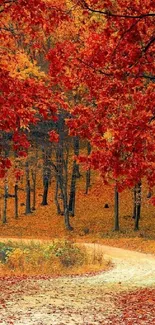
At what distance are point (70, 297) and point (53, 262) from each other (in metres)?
6.89

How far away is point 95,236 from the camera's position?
125 feet

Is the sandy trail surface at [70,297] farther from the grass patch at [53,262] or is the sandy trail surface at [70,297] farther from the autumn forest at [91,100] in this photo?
the grass patch at [53,262]

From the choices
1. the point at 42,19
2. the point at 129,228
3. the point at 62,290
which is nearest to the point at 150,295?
the point at 62,290

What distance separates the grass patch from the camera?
20156 millimetres

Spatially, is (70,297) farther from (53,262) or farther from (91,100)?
(53,262)

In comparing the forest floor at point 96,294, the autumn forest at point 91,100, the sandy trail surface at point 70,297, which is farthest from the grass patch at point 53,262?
the autumn forest at point 91,100

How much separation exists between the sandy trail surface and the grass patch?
116 centimetres

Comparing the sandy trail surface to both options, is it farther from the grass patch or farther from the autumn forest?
the grass patch

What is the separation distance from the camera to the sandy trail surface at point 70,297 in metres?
11.5

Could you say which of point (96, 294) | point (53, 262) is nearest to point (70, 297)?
point (96, 294)

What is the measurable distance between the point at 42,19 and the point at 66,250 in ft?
45.3

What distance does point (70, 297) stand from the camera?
14406mm

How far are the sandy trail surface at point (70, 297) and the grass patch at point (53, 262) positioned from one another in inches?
45.5

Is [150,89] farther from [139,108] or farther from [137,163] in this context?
[137,163]
